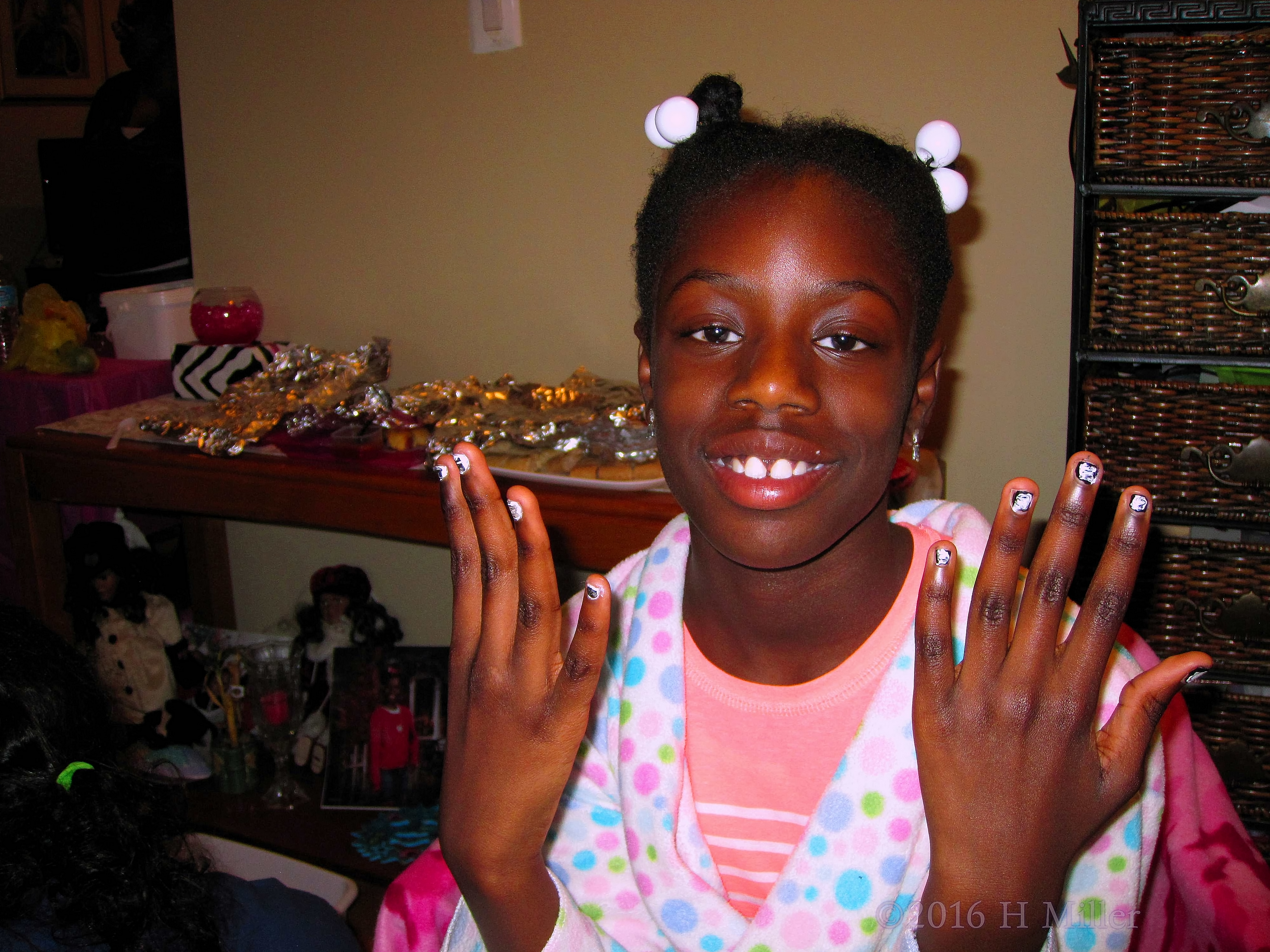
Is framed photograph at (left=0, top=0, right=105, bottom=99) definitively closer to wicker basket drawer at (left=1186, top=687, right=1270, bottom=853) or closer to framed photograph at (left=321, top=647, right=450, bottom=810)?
framed photograph at (left=321, top=647, right=450, bottom=810)

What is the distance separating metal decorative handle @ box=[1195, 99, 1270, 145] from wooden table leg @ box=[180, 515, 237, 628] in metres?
1.97

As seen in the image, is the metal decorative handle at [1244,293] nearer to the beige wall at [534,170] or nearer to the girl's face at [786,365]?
the beige wall at [534,170]

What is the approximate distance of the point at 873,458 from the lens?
0.68 meters

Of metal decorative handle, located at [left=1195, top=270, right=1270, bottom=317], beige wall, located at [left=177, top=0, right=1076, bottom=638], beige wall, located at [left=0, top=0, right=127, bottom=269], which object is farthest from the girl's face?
beige wall, located at [left=0, top=0, right=127, bottom=269]

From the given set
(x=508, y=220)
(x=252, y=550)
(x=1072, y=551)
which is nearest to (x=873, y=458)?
(x=1072, y=551)

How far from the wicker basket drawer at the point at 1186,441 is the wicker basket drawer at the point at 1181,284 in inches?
2.0

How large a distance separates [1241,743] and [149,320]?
6.51 feet

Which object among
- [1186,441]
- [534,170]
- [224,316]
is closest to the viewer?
[1186,441]

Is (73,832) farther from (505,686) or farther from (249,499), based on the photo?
(249,499)

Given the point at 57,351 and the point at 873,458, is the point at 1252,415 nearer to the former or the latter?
the point at 873,458

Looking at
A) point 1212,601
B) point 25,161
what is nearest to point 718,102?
point 1212,601

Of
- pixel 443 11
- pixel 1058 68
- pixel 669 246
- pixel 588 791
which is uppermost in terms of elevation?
pixel 443 11

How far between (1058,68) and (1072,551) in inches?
42.9

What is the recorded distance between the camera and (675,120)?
0.77 meters
